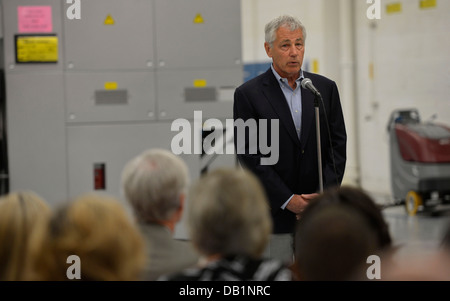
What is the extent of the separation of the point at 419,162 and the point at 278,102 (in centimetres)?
465

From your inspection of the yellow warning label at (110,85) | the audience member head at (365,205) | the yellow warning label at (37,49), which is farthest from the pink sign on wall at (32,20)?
the audience member head at (365,205)

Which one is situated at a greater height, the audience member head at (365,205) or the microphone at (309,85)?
the microphone at (309,85)

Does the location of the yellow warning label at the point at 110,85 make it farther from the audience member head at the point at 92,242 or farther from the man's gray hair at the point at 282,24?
the audience member head at the point at 92,242

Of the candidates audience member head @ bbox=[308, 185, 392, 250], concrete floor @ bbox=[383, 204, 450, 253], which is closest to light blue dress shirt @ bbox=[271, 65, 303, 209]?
audience member head @ bbox=[308, 185, 392, 250]

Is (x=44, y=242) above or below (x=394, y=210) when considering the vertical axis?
above

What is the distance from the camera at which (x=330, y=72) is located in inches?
380

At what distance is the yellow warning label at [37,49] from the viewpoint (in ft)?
15.2

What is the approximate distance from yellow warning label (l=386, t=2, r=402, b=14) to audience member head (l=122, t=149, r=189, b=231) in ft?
24.2

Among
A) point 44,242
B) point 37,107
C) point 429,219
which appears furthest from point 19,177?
point 429,219

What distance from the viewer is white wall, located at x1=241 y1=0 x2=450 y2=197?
8328mm

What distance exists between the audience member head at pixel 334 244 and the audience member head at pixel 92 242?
1.32 feet

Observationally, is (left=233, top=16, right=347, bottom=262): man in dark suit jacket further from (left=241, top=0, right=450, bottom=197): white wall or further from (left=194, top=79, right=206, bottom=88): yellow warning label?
(left=241, top=0, right=450, bottom=197): white wall

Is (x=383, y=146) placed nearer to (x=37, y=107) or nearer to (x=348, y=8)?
(x=348, y=8)

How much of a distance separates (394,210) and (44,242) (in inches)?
277
